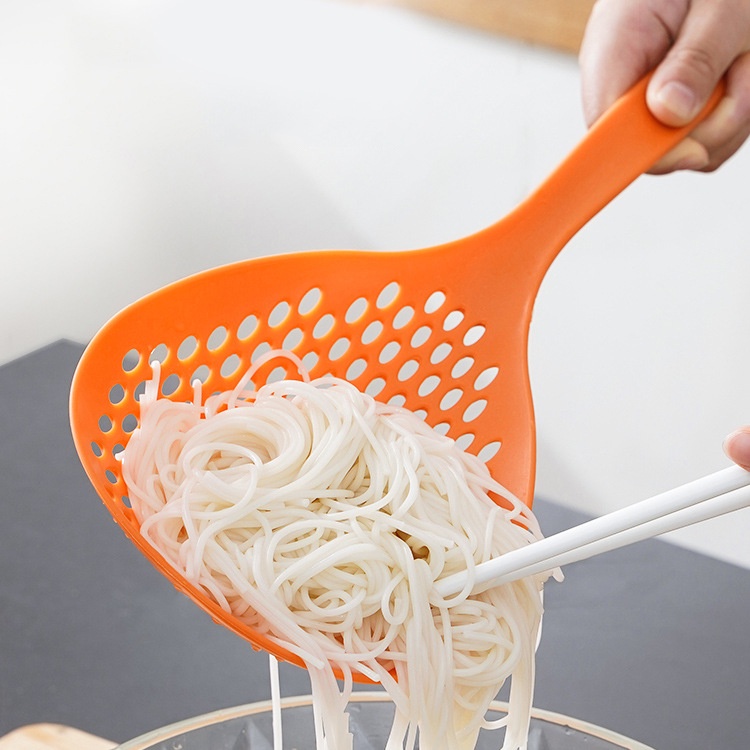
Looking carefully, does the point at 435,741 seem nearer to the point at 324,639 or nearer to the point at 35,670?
the point at 324,639

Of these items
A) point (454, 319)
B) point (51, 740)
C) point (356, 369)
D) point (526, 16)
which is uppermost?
point (526, 16)

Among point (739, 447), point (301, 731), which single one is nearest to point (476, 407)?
point (301, 731)

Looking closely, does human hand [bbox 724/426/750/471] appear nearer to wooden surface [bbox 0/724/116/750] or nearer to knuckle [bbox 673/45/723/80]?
knuckle [bbox 673/45/723/80]

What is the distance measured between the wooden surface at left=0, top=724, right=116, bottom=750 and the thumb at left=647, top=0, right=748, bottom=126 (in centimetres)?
71

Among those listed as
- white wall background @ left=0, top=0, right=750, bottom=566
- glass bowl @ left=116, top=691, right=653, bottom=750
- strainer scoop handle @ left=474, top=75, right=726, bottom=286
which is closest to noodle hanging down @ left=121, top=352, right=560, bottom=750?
glass bowl @ left=116, top=691, right=653, bottom=750

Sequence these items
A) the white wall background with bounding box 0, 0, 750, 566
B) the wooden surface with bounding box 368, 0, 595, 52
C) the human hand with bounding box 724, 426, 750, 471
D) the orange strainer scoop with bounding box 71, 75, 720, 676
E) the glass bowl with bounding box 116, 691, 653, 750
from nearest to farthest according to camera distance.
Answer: the human hand with bounding box 724, 426, 750, 471, the glass bowl with bounding box 116, 691, 653, 750, the orange strainer scoop with bounding box 71, 75, 720, 676, the white wall background with bounding box 0, 0, 750, 566, the wooden surface with bounding box 368, 0, 595, 52

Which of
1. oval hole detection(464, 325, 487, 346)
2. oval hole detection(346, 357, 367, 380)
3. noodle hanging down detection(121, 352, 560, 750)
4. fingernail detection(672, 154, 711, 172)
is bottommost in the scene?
noodle hanging down detection(121, 352, 560, 750)

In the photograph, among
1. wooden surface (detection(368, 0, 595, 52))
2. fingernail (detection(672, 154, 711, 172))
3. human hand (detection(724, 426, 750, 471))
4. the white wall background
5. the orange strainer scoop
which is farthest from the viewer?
wooden surface (detection(368, 0, 595, 52))

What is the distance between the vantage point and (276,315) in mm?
1549

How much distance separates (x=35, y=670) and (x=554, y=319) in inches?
60.8

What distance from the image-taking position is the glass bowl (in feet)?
2.57

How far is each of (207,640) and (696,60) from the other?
72cm

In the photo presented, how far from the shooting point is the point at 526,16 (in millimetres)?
2715

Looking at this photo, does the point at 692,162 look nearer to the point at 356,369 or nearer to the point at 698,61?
the point at 698,61
